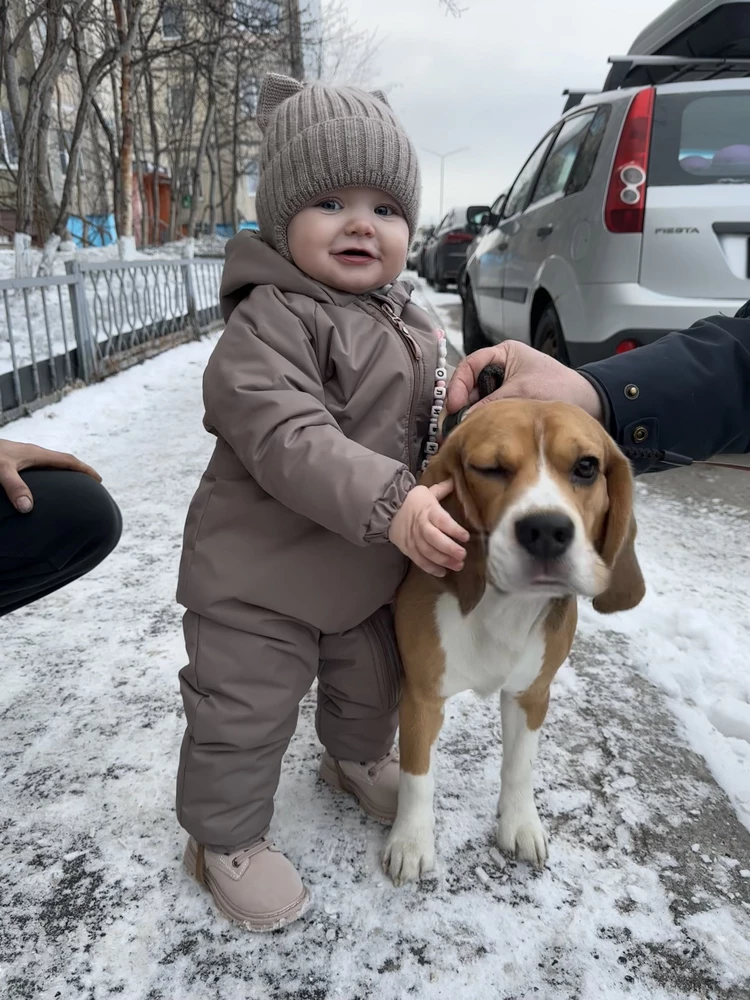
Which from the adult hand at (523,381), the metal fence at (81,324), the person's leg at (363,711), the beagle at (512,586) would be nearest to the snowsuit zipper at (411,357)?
the adult hand at (523,381)

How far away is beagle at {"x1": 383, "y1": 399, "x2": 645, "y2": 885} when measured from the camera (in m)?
1.32

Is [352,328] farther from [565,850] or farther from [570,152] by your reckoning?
[570,152]

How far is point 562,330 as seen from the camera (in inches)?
180

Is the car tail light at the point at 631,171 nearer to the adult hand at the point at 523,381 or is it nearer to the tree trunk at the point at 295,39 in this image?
the adult hand at the point at 523,381

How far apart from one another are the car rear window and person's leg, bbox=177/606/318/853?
3.62m

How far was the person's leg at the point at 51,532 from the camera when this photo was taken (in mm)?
1931

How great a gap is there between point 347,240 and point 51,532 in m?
1.09

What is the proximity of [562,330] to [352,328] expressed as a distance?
10.6ft

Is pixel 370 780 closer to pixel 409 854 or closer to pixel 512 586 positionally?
pixel 409 854

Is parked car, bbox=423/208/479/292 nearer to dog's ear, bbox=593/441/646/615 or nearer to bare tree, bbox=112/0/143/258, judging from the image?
bare tree, bbox=112/0/143/258

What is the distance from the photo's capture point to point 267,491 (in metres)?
1.54

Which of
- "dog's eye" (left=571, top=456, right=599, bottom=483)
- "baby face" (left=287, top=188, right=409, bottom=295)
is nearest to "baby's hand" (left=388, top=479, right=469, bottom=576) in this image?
"dog's eye" (left=571, top=456, right=599, bottom=483)

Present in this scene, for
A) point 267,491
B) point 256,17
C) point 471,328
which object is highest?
point 256,17

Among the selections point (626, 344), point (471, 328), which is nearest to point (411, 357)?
point (626, 344)
